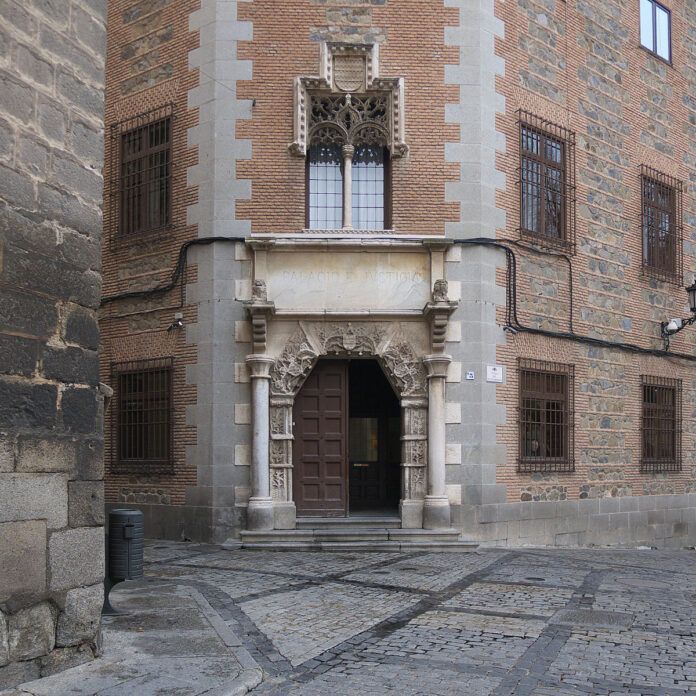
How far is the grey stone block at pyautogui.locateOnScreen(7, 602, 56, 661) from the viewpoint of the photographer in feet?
17.5

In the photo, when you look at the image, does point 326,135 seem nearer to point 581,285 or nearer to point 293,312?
point 293,312

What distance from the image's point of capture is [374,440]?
16.0m

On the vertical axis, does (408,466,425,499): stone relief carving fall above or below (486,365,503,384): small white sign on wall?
below

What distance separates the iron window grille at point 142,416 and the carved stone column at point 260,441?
1.57 m

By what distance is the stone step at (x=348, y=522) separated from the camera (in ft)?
42.6

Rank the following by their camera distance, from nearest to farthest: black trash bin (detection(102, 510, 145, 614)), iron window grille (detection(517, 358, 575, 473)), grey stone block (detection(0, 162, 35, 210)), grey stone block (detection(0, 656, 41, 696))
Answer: grey stone block (detection(0, 656, 41, 696)) < grey stone block (detection(0, 162, 35, 210)) < black trash bin (detection(102, 510, 145, 614)) < iron window grille (detection(517, 358, 575, 473))

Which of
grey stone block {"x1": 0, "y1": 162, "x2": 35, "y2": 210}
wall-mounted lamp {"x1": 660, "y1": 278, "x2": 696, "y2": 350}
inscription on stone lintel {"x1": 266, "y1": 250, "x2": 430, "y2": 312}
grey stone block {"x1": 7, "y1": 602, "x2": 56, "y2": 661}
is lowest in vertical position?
grey stone block {"x1": 7, "y1": 602, "x2": 56, "y2": 661}

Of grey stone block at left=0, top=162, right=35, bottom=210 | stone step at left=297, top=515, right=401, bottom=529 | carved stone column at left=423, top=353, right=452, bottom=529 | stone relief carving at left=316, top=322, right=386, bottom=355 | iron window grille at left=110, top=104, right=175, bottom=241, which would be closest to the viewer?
grey stone block at left=0, top=162, right=35, bottom=210

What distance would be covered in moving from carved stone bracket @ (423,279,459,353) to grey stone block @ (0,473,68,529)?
7969 millimetres

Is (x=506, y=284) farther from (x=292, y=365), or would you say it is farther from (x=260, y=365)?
(x=260, y=365)

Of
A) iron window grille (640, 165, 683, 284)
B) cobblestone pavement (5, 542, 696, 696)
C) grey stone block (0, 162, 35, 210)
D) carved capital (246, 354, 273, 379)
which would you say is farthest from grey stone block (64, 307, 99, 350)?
iron window grille (640, 165, 683, 284)

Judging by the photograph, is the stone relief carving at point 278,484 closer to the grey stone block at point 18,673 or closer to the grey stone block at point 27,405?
the grey stone block at point 27,405

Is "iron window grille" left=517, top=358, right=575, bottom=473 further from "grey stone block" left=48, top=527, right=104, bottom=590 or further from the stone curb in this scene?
"grey stone block" left=48, top=527, right=104, bottom=590

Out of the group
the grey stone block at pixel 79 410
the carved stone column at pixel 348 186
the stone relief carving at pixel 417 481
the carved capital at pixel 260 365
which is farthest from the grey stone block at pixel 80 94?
the stone relief carving at pixel 417 481
